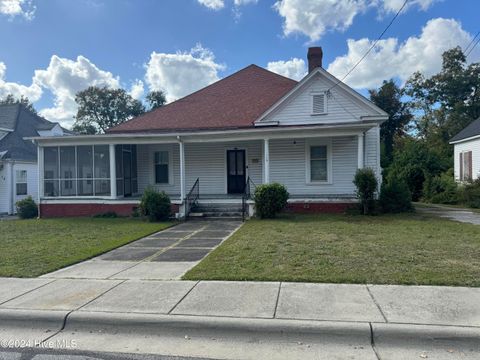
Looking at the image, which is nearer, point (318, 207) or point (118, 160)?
point (318, 207)

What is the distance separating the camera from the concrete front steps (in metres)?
14.2

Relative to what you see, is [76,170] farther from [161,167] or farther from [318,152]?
[318,152]

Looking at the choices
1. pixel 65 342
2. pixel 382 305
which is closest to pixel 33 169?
pixel 65 342

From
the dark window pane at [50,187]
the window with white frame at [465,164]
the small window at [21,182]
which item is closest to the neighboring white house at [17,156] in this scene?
the small window at [21,182]

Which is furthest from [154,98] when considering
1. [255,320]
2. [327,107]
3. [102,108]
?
[255,320]

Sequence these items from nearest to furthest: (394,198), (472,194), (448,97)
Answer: (394,198), (472,194), (448,97)

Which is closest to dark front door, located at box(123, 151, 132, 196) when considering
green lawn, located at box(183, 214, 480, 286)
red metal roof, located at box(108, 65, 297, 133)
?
red metal roof, located at box(108, 65, 297, 133)

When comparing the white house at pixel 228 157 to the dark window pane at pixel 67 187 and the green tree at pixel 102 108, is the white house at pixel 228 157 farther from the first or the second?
the green tree at pixel 102 108

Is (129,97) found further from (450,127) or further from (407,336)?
(407,336)

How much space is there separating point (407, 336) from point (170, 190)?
14432 millimetres

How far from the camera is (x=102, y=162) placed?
1595 cm

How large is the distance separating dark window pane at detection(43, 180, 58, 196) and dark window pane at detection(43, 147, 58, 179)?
235 millimetres

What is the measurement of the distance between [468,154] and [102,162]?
19.9 m

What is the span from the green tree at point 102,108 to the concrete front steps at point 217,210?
125 ft
